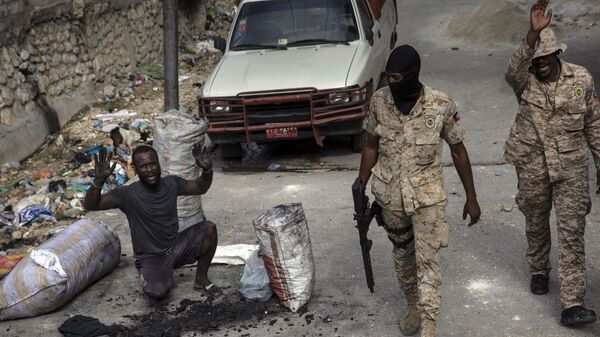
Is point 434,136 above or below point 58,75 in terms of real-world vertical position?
above

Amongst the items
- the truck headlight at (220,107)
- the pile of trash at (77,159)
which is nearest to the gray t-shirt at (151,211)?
the pile of trash at (77,159)

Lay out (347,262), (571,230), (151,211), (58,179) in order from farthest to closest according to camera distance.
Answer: (58,179) → (347,262) → (151,211) → (571,230)

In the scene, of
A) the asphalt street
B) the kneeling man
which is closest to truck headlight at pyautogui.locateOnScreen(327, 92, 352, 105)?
the asphalt street

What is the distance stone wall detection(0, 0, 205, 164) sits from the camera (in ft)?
36.2

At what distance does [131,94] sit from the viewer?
1385 cm

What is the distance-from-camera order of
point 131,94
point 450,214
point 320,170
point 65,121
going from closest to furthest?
point 450,214
point 320,170
point 65,121
point 131,94

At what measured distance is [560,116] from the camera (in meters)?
5.53

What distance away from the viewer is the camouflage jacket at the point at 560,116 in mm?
5488

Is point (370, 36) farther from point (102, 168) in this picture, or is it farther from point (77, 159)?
point (102, 168)

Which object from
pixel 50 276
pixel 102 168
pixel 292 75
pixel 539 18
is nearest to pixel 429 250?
pixel 539 18

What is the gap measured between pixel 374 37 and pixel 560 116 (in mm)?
6160

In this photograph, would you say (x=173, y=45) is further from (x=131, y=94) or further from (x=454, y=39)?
(x=454, y=39)

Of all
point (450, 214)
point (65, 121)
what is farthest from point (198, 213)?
point (65, 121)

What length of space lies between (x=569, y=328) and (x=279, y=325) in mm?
1917
